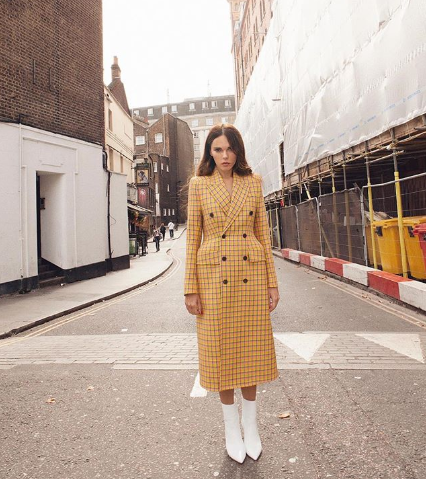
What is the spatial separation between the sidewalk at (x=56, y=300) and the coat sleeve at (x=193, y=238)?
194 inches

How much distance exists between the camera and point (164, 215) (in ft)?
210

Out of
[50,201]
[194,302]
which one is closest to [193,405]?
[194,302]

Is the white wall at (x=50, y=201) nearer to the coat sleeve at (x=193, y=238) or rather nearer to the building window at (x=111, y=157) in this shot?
the coat sleeve at (x=193, y=238)

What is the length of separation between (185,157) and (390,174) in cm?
6549

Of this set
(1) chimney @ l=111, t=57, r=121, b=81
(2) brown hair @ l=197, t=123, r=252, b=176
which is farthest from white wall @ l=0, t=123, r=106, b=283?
(1) chimney @ l=111, t=57, r=121, b=81

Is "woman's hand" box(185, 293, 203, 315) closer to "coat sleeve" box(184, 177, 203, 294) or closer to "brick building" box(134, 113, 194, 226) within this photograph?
"coat sleeve" box(184, 177, 203, 294)

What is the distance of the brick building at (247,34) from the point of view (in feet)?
119

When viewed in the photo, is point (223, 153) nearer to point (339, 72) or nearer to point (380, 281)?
point (380, 281)

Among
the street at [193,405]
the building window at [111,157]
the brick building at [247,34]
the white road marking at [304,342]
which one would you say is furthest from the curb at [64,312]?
the brick building at [247,34]

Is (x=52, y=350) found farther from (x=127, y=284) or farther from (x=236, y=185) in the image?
(x=127, y=284)

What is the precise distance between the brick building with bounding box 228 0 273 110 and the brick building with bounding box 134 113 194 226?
1616 centimetres

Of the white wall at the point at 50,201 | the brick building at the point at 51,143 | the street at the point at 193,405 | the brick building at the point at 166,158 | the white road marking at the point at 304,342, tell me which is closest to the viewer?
the street at the point at 193,405

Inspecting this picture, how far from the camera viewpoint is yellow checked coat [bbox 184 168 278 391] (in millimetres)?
2555

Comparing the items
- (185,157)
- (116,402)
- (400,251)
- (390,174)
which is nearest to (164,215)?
(185,157)
